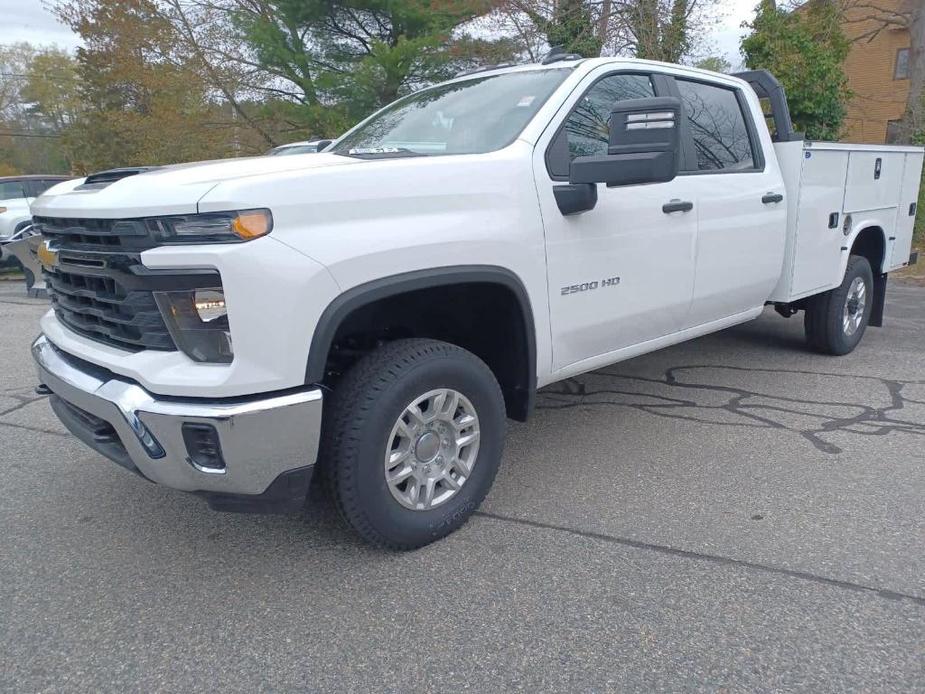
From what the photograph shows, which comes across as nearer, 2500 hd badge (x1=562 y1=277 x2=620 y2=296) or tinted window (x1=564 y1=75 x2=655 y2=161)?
2500 hd badge (x1=562 y1=277 x2=620 y2=296)

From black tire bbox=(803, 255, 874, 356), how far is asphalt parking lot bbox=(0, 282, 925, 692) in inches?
54.4

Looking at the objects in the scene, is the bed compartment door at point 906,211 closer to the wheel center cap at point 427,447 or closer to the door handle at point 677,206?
the door handle at point 677,206

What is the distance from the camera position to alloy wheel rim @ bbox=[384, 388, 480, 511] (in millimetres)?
2912

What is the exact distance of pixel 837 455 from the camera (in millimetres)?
3986

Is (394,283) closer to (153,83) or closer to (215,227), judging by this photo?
(215,227)

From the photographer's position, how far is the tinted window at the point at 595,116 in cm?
357

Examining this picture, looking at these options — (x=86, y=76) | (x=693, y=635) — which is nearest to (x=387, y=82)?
(x=693, y=635)

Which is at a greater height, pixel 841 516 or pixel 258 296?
pixel 258 296

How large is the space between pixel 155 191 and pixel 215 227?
0.30 metres

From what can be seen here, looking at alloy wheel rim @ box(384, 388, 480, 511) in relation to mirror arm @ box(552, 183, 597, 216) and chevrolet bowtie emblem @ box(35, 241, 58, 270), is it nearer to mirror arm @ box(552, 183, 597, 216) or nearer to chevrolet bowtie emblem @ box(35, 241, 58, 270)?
mirror arm @ box(552, 183, 597, 216)

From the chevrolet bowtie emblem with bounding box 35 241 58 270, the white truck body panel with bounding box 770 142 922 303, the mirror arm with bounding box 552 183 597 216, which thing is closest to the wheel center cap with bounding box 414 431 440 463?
the mirror arm with bounding box 552 183 597 216

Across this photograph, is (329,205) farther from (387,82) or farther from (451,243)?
(387,82)

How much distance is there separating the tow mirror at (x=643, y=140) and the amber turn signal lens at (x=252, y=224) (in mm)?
1426

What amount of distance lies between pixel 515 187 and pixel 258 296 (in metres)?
1.28
